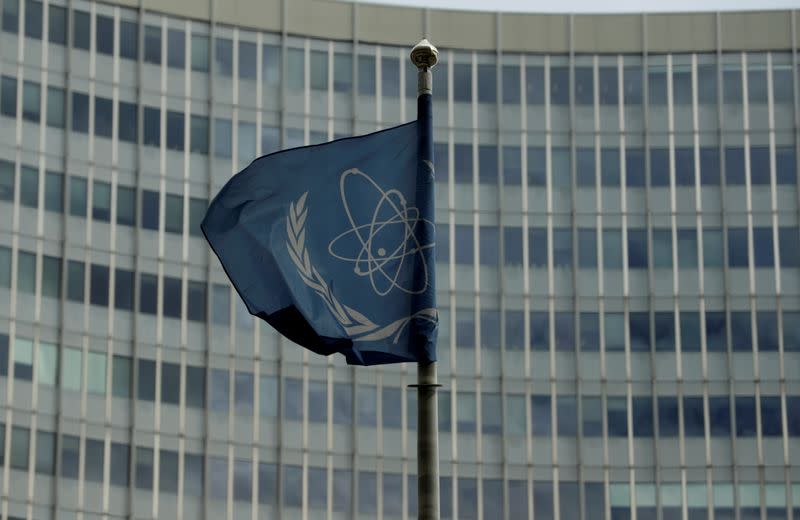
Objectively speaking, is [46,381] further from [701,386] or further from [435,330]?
[435,330]

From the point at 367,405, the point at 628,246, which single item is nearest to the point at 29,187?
the point at 367,405

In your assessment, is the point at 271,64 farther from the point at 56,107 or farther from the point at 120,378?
the point at 120,378

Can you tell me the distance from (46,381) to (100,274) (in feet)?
15.4

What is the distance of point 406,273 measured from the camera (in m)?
21.0

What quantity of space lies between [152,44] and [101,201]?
6.87 meters

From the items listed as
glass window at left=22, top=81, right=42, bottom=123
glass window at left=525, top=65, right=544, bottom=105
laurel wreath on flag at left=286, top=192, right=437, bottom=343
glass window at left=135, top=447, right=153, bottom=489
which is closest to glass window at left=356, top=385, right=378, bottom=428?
glass window at left=135, top=447, right=153, bottom=489

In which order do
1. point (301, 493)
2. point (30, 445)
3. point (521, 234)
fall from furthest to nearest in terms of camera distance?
point (521, 234)
point (301, 493)
point (30, 445)

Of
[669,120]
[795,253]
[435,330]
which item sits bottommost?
[435,330]

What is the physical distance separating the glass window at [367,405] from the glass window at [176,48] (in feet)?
47.6

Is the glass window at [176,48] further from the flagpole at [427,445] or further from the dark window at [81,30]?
the flagpole at [427,445]

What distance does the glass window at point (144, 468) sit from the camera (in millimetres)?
71125

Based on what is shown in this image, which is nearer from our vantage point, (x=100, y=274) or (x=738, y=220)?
(x=100, y=274)

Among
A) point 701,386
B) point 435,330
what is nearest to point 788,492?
point 701,386

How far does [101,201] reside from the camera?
2872 inches
